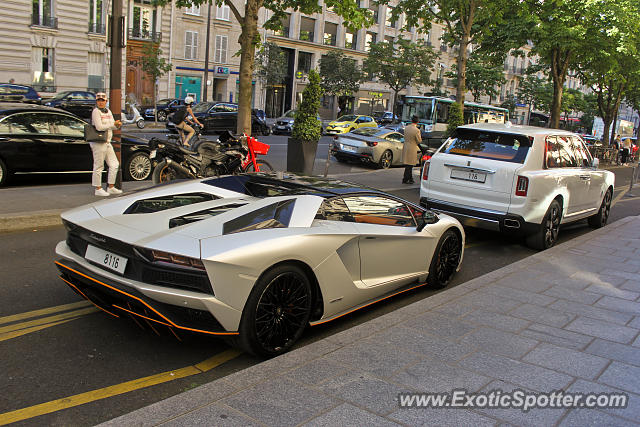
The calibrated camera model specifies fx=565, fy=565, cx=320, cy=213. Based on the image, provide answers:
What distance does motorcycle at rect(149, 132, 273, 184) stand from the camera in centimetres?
996

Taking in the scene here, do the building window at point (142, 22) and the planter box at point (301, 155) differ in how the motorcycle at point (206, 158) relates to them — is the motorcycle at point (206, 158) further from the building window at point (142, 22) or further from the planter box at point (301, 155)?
the building window at point (142, 22)

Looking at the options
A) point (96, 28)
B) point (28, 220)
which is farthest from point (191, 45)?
point (28, 220)

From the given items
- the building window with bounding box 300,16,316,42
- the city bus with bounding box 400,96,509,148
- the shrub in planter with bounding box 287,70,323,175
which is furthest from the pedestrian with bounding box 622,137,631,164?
the shrub in planter with bounding box 287,70,323,175

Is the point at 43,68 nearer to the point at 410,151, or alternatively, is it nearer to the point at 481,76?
the point at 410,151

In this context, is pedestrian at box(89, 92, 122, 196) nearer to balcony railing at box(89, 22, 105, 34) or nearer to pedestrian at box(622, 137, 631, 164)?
balcony railing at box(89, 22, 105, 34)

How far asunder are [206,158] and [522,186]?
5.64 m

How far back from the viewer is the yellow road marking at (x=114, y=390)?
10.5ft

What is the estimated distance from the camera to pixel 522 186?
7.97 m

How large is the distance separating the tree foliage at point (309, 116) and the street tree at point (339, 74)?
40579 millimetres

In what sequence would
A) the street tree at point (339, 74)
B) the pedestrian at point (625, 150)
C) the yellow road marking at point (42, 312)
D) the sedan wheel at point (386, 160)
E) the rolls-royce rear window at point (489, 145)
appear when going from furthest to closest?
the street tree at point (339, 74), the pedestrian at point (625, 150), the sedan wheel at point (386, 160), the rolls-royce rear window at point (489, 145), the yellow road marking at point (42, 312)

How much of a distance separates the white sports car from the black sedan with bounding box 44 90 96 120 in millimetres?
23889

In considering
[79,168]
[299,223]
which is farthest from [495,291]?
[79,168]

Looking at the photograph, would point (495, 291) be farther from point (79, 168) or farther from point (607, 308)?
point (79, 168)

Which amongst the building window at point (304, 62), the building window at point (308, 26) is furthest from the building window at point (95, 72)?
the building window at point (308, 26)
